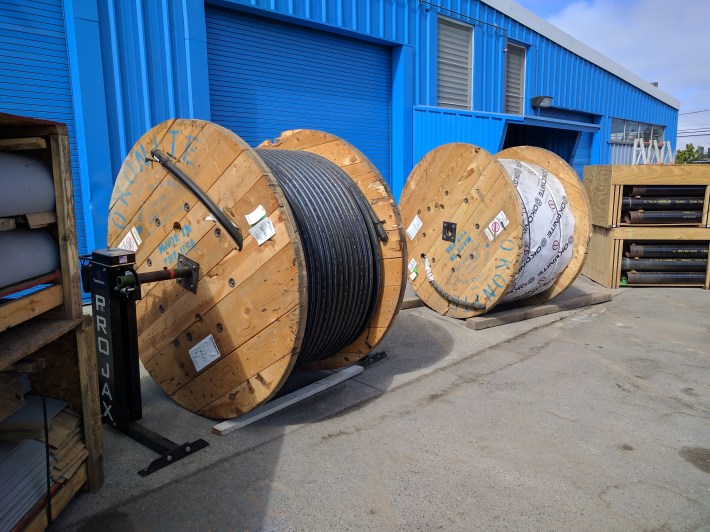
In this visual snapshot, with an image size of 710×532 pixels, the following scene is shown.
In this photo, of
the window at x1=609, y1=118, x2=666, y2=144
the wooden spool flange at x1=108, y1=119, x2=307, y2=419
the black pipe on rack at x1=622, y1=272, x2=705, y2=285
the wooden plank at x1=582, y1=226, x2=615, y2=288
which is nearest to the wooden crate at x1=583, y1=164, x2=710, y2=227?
the wooden plank at x1=582, y1=226, x2=615, y2=288

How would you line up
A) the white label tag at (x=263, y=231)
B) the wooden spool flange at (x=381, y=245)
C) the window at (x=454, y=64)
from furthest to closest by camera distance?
the window at (x=454, y=64) → the wooden spool flange at (x=381, y=245) → the white label tag at (x=263, y=231)

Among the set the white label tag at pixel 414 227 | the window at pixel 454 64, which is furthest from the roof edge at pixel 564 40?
the white label tag at pixel 414 227

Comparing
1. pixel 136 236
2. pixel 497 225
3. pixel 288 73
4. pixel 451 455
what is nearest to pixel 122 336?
pixel 136 236

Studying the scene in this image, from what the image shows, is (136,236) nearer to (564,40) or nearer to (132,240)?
(132,240)

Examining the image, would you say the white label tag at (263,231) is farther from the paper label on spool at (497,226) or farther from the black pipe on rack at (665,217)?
the black pipe on rack at (665,217)

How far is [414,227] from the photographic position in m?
6.12

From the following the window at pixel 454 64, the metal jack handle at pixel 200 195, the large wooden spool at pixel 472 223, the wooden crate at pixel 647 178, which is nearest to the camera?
the metal jack handle at pixel 200 195

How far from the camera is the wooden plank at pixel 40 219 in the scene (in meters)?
2.26

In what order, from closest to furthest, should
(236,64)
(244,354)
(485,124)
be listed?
(244,354), (236,64), (485,124)

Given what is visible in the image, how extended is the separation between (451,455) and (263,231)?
5.43ft

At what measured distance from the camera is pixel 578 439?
3205 millimetres

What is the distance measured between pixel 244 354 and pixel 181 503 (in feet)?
2.74

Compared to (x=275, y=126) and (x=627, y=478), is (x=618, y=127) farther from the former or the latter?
(x=627, y=478)

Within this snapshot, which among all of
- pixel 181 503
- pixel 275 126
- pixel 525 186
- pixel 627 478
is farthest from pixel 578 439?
pixel 275 126
